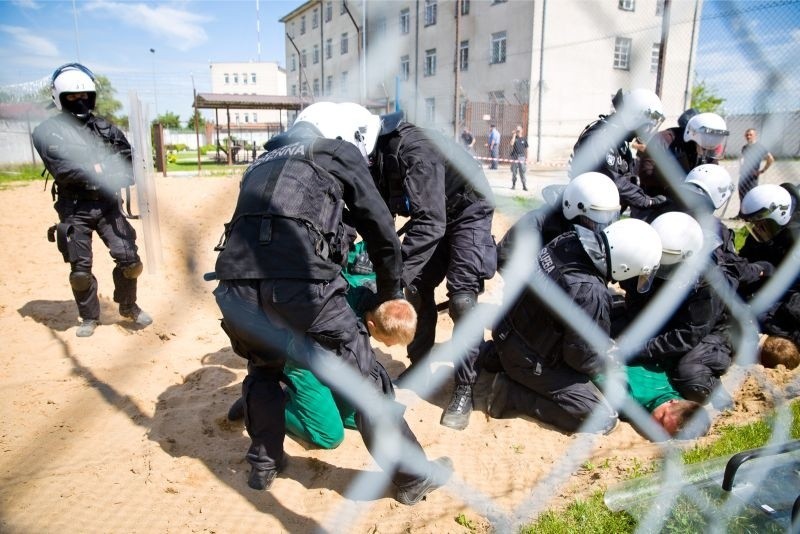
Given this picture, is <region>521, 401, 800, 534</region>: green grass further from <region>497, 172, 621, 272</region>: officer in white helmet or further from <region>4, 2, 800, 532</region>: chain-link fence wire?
<region>497, 172, 621, 272</region>: officer in white helmet

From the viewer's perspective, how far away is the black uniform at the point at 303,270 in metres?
1.78

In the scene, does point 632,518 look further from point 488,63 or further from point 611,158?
point 488,63

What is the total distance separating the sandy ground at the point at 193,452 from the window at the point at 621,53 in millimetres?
8511

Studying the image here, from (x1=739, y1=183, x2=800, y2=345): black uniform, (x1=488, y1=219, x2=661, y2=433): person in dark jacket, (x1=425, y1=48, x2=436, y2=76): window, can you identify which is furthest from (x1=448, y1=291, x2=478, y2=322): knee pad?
(x1=425, y1=48, x2=436, y2=76): window

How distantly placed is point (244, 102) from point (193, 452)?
45.6 ft

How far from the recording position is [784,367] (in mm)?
3322

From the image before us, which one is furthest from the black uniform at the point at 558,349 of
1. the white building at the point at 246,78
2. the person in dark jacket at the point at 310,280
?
the white building at the point at 246,78

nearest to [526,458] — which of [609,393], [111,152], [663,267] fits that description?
[609,393]

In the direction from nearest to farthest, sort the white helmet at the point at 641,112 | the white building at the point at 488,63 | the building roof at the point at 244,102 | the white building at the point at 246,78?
the white helmet at the point at 641,112
the white building at the point at 488,63
the building roof at the point at 244,102
the white building at the point at 246,78

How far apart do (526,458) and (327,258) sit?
50.6 inches

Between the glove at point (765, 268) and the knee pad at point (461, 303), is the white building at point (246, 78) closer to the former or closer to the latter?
the glove at point (765, 268)

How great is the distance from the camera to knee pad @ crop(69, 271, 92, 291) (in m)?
3.79

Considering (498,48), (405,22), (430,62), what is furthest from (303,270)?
(430,62)

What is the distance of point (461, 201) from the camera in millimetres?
2916
